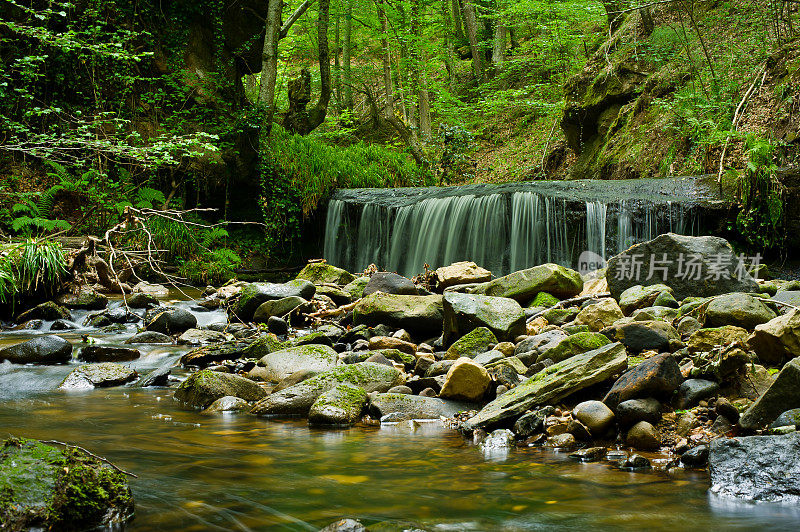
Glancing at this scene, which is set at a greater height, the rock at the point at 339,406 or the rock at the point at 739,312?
the rock at the point at 739,312

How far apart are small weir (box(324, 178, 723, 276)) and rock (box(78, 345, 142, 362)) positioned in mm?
6345

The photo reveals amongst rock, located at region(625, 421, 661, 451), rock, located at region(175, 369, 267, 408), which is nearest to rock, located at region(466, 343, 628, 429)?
rock, located at region(625, 421, 661, 451)

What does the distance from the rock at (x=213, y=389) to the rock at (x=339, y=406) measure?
0.77m

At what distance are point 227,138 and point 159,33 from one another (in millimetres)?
3048

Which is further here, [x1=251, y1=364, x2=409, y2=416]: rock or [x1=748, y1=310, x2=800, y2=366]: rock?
[x1=251, y1=364, x2=409, y2=416]: rock

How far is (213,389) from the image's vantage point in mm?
4828

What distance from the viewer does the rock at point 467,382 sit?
170 inches

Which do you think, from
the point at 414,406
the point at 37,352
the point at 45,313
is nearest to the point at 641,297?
the point at 414,406

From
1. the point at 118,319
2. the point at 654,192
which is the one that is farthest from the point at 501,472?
the point at 654,192

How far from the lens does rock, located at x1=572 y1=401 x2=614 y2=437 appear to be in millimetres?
3500

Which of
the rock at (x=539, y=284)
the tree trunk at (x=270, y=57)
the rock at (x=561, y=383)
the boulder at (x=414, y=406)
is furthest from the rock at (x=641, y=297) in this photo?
the tree trunk at (x=270, y=57)

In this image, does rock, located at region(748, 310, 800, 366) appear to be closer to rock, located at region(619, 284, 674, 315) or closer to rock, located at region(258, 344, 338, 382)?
rock, located at region(619, 284, 674, 315)

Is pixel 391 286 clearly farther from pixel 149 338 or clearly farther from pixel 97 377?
pixel 97 377

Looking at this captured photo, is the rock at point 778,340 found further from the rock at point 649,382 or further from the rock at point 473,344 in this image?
the rock at point 473,344
